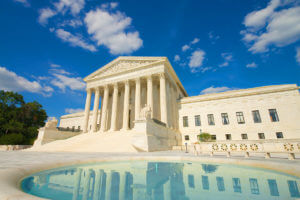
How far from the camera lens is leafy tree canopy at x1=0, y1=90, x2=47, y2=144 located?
86.6 feet

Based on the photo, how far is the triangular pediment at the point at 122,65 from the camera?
26.4 m

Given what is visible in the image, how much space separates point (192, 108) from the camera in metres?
28.9

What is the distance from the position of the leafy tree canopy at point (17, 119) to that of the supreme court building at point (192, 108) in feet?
39.3

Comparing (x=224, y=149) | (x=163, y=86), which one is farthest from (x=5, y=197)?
(x=163, y=86)

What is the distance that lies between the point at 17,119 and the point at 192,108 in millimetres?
34582

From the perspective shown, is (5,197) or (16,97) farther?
(16,97)

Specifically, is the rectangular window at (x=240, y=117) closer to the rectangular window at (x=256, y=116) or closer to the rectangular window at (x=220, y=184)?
the rectangular window at (x=256, y=116)

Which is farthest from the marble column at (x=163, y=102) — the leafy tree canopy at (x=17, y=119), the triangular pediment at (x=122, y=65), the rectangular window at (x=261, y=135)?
the leafy tree canopy at (x=17, y=119)

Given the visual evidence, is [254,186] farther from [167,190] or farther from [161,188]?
[161,188]

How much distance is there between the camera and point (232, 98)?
26250mm

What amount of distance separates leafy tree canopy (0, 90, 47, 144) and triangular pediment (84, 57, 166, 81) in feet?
43.3

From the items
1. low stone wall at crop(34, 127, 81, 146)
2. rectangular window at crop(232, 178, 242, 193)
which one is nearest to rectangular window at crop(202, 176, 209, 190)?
rectangular window at crop(232, 178, 242, 193)

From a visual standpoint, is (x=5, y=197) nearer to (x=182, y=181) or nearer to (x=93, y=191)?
(x=93, y=191)

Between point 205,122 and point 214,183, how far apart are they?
80.8 ft
